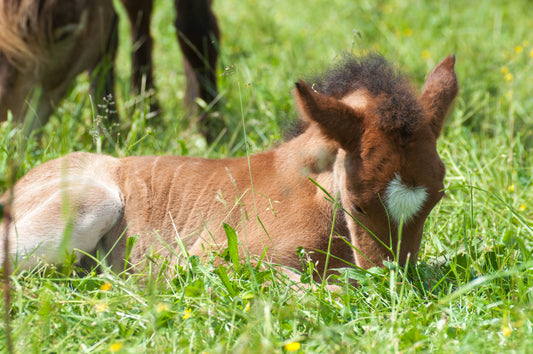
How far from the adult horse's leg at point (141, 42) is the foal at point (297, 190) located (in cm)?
181

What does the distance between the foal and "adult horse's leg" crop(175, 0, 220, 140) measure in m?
1.73

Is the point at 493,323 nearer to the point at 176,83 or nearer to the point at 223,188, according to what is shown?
the point at 223,188

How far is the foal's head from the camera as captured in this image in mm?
2648

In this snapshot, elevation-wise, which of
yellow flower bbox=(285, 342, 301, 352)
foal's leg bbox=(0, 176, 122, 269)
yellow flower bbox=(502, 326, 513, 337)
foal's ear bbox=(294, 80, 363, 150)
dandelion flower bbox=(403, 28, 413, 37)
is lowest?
foal's leg bbox=(0, 176, 122, 269)

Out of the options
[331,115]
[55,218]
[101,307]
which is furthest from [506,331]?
[55,218]

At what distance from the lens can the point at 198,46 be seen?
213 inches

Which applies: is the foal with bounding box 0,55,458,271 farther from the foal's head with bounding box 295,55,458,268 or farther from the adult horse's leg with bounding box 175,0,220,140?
the adult horse's leg with bounding box 175,0,220,140

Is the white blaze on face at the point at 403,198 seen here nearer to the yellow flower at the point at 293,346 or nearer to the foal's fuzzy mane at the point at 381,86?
the foal's fuzzy mane at the point at 381,86

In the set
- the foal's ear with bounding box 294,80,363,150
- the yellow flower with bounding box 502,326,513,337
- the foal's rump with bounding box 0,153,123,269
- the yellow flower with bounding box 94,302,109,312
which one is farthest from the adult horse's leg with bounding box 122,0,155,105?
the yellow flower with bounding box 502,326,513,337

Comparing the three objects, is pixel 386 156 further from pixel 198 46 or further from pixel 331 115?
pixel 198 46

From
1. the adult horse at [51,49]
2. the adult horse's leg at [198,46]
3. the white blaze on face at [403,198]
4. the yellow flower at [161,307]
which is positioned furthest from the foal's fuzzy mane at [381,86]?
the adult horse's leg at [198,46]

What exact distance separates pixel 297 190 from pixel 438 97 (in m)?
0.87

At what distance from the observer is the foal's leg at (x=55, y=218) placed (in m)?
3.09

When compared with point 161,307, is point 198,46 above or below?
above
